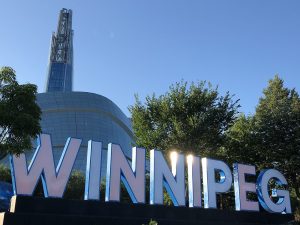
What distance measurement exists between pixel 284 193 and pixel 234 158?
11106mm

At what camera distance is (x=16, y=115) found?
17.4 m

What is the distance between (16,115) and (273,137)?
27449mm

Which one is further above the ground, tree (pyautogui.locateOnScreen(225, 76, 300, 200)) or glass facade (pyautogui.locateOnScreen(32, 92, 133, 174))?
glass facade (pyautogui.locateOnScreen(32, 92, 133, 174))

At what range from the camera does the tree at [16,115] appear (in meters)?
17.3

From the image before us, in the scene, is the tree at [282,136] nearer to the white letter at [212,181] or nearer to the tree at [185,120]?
the tree at [185,120]

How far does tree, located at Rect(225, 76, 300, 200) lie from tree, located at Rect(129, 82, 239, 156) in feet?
9.81

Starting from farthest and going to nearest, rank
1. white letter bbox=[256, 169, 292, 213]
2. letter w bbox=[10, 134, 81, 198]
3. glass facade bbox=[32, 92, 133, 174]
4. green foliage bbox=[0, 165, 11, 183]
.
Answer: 1. glass facade bbox=[32, 92, 133, 174]
2. green foliage bbox=[0, 165, 11, 183]
3. white letter bbox=[256, 169, 292, 213]
4. letter w bbox=[10, 134, 81, 198]

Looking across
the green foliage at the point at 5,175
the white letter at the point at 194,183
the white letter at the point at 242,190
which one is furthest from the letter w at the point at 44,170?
the green foliage at the point at 5,175

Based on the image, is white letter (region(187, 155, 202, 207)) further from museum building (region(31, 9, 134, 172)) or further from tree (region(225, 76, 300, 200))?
museum building (region(31, 9, 134, 172))

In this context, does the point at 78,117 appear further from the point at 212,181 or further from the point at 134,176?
the point at 134,176

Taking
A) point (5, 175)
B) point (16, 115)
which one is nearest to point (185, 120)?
point (16, 115)

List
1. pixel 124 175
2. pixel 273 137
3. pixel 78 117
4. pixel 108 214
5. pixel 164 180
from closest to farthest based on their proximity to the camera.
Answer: pixel 108 214 → pixel 124 175 → pixel 164 180 → pixel 273 137 → pixel 78 117

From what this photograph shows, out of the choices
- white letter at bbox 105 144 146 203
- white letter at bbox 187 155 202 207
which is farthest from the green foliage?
white letter at bbox 187 155 202 207

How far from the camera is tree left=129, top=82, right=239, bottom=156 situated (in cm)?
3466
